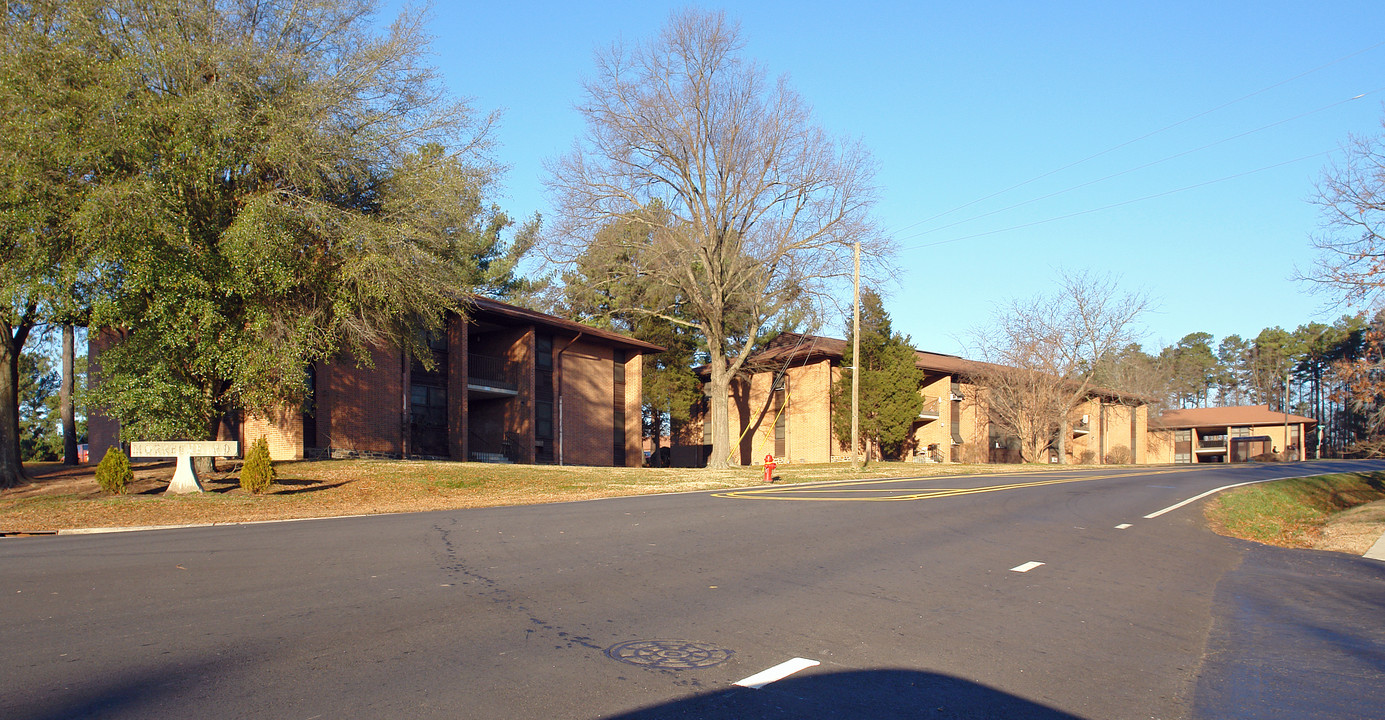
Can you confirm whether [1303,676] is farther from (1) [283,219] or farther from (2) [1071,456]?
(2) [1071,456]

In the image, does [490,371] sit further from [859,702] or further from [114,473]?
[859,702]

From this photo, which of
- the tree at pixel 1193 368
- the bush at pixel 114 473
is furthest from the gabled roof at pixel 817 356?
the tree at pixel 1193 368

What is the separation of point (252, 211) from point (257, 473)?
5.50 m

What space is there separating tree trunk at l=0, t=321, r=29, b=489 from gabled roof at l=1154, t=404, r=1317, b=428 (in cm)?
7589

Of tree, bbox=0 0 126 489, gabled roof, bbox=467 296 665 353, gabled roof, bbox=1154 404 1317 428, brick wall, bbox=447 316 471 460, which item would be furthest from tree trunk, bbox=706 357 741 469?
gabled roof, bbox=1154 404 1317 428

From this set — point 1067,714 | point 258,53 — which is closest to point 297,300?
point 258,53

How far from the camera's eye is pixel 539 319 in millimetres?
36281

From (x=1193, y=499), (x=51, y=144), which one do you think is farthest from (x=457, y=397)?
(x=1193, y=499)

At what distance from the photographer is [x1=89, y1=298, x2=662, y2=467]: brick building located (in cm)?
2877

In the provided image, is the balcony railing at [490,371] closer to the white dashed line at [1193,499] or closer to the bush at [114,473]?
the bush at [114,473]

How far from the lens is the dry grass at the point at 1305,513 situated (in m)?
14.1

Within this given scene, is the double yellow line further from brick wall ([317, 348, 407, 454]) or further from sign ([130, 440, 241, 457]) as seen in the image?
brick wall ([317, 348, 407, 454])

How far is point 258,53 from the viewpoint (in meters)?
18.5

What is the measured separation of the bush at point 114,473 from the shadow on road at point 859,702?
17.5 meters
